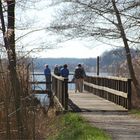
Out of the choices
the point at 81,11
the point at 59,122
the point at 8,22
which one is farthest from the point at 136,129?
the point at 81,11

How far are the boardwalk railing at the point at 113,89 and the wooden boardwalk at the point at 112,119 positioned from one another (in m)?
0.30

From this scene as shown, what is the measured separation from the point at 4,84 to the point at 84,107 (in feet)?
27.0

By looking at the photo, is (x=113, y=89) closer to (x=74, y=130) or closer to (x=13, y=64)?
(x=74, y=130)

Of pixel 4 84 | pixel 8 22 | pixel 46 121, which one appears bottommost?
pixel 46 121

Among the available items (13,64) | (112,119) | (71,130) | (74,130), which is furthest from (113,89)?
(13,64)

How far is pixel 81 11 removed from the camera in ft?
76.3

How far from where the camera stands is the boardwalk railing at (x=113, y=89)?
20.8 meters

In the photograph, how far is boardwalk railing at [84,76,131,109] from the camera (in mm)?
20750

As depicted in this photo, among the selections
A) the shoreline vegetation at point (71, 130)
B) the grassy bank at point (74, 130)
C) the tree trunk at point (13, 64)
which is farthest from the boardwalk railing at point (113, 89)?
the tree trunk at point (13, 64)

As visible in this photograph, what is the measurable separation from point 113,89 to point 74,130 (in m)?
8.66

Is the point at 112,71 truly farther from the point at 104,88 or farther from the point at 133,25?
the point at 133,25

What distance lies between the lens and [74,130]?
1484 centimetres

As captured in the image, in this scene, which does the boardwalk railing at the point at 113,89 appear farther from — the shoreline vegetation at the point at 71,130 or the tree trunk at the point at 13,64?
the tree trunk at the point at 13,64

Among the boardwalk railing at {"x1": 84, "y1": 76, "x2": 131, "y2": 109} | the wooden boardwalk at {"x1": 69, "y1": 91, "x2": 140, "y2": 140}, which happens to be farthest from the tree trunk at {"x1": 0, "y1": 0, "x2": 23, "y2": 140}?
the boardwalk railing at {"x1": 84, "y1": 76, "x2": 131, "y2": 109}
